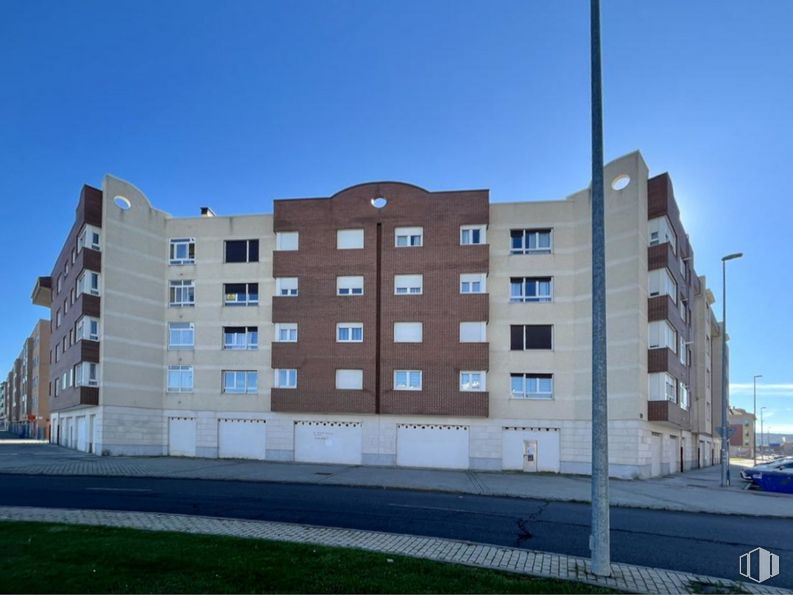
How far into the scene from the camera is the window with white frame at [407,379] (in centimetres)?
3005

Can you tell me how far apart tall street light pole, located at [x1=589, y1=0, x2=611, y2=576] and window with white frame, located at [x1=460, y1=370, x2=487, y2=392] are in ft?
69.3

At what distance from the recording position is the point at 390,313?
100 ft

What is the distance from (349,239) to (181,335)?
1139 cm

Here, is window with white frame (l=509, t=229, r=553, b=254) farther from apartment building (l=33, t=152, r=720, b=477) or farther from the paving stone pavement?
the paving stone pavement

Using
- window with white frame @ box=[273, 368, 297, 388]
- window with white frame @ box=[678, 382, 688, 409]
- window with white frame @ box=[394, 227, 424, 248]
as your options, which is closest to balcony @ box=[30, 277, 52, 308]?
window with white frame @ box=[273, 368, 297, 388]

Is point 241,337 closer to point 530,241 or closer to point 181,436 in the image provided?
point 181,436

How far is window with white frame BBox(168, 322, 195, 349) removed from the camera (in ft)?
110

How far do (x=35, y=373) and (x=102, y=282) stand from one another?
58.0 m

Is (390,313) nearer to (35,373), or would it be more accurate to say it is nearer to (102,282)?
(102,282)

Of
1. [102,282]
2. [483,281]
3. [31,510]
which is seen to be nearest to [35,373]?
[102,282]

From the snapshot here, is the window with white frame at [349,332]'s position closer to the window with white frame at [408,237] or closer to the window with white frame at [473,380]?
the window with white frame at [408,237]

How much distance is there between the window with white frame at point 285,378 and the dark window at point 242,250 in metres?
6.54

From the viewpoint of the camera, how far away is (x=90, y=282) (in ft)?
104

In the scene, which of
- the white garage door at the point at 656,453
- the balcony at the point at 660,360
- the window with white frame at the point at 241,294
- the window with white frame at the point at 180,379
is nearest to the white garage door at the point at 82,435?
the window with white frame at the point at 180,379
